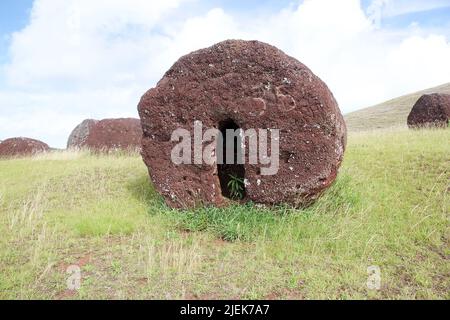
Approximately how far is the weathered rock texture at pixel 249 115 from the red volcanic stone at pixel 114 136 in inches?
313

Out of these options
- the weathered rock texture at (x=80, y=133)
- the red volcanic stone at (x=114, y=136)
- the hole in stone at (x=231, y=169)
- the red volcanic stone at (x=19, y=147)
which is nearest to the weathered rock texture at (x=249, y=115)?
the hole in stone at (x=231, y=169)

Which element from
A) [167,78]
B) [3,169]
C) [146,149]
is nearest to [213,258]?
[146,149]

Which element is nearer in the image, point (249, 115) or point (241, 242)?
point (241, 242)

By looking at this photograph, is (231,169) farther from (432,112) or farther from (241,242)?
(432,112)

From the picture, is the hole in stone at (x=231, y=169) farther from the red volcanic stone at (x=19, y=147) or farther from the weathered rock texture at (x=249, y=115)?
the red volcanic stone at (x=19, y=147)

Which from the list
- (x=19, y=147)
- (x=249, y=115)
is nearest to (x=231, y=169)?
(x=249, y=115)

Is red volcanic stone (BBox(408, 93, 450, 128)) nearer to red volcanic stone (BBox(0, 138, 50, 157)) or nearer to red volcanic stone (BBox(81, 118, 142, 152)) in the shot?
red volcanic stone (BBox(81, 118, 142, 152))

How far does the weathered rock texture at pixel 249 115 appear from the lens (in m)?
7.00

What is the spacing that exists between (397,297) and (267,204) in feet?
8.72

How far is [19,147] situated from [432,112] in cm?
1636

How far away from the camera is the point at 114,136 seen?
624 inches

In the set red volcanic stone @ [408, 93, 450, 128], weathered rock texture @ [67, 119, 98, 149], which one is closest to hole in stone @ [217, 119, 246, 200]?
weathered rock texture @ [67, 119, 98, 149]

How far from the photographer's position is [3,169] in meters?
13.3

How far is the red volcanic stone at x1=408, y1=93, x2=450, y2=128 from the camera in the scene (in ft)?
53.5
